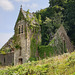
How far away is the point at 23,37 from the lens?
23.6m

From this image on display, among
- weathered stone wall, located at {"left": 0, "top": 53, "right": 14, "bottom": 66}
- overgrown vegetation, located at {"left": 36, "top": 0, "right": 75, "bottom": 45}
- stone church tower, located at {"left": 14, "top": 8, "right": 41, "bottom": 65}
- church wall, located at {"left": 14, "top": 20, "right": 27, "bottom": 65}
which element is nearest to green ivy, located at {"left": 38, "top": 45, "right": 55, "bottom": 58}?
stone church tower, located at {"left": 14, "top": 8, "right": 41, "bottom": 65}

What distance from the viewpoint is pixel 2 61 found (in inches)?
1270

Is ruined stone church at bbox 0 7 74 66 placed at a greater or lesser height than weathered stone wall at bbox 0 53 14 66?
greater

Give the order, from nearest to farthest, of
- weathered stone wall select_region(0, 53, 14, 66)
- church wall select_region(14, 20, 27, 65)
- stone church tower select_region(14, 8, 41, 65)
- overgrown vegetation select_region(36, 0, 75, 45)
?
church wall select_region(14, 20, 27, 65)
stone church tower select_region(14, 8, 41, 65)
weathered stone wall select_region(0, 53, 14, 66)
overgrown vegetation select_region(36, 0, 75, 45)

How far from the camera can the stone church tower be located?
22922 millimetres

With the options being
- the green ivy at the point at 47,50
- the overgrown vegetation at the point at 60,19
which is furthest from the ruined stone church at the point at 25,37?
the overgrown vegetation at the point at 60,19

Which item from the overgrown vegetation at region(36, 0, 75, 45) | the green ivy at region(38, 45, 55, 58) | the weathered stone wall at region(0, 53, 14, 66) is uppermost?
the overgrown vegetation at region(36, 0, 75, 45)

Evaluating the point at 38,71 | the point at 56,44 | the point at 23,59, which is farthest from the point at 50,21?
the point at 38,71

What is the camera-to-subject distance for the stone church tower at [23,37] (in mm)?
22922

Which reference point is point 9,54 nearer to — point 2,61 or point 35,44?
point 2,61

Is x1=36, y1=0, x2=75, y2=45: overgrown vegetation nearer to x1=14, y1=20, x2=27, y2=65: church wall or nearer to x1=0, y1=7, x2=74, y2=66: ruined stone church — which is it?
x1=0, y1=7, x2=74, y2=66: ruined stone church

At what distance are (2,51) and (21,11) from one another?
42.0ft

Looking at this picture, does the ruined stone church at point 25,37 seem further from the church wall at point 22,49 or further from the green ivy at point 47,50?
the green ivy at point 47,50

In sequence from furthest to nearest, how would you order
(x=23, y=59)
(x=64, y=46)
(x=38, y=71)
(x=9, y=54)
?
1. (x=9, y=54)
2. (x=64, y=46)
3. (x=23, y=59)
4. (x=38, y=71)
